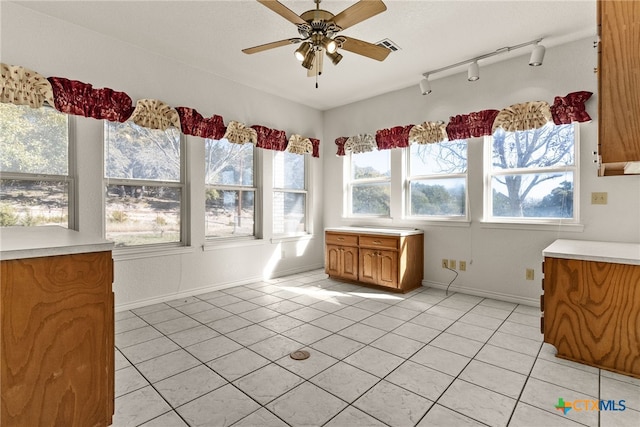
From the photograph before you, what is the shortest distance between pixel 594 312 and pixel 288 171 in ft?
13.2

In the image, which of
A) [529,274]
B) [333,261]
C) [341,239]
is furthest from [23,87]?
[529,274]

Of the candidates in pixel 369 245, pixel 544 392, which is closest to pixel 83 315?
pixel 544 392

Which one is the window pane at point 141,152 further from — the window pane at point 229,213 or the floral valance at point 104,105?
the window pane at point 229,213

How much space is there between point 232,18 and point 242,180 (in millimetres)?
2107

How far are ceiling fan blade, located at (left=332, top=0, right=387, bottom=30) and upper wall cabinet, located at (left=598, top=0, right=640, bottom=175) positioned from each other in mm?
1421

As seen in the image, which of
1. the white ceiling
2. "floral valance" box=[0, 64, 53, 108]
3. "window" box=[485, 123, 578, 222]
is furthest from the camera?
"window" box=[485, 123, 578, 222]

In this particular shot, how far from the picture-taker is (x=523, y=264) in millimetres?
3508

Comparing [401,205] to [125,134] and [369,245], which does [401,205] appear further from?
[125,134]

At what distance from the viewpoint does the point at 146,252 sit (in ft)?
11.4

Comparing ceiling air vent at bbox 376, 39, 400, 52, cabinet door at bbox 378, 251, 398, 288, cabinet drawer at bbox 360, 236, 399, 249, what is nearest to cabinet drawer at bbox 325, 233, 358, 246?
cabinet drawer at bbox 360, 236, 399, 249

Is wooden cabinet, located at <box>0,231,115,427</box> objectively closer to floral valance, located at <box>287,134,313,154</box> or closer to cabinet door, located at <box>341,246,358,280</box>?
cabinet door, located at <box>341,246,358,280</box>

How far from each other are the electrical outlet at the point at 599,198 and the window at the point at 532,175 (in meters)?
0.15

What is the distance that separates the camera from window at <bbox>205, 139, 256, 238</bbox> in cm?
410

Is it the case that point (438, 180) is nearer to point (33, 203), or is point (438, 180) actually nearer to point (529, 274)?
point (529, 274)
